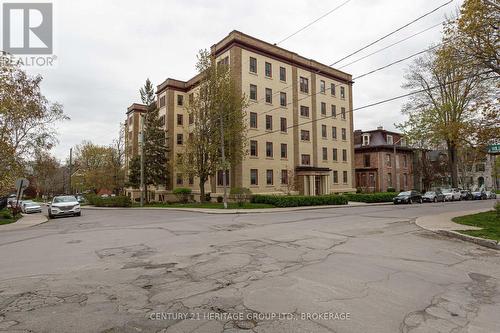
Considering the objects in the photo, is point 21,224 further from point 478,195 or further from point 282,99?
point 478,195

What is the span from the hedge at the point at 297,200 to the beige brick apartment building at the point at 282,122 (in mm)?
3636

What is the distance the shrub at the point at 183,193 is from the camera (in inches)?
1539

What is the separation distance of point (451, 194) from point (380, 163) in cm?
1081

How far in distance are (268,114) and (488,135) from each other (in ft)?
71.9

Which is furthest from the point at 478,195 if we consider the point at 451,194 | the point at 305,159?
the point at 305,159

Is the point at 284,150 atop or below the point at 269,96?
below

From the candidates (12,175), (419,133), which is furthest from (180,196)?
(419,133)

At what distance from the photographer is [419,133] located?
37594mm

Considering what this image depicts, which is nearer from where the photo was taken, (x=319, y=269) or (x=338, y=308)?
(x=338, y=308)

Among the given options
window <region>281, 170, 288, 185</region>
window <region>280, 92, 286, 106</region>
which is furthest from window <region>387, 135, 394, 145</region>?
window <region>281, 170, 288, 185</region>

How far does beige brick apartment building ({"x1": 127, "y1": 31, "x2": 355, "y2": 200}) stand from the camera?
33594mm

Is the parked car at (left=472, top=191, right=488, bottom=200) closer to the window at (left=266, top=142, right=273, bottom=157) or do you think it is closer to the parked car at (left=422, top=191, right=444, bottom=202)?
the parked car at (left=422, top=191, right=444, bottom=202)

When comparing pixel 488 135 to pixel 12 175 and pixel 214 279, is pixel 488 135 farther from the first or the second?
pixel 12 175

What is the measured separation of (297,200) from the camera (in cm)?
2861
